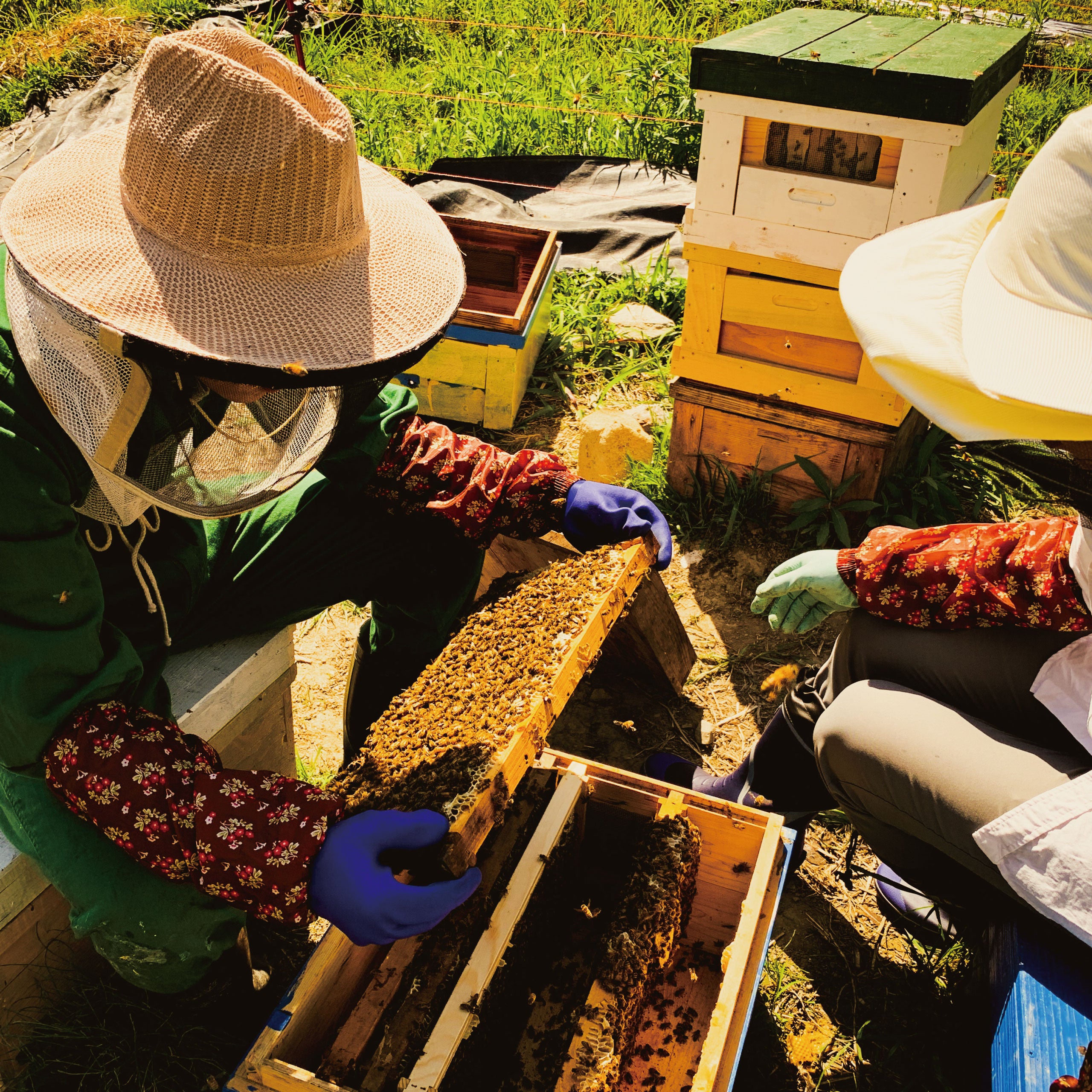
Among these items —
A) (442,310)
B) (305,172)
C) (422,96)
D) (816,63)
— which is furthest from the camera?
(422,96)

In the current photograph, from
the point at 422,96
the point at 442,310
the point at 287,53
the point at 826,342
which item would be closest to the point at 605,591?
the point at 442,310

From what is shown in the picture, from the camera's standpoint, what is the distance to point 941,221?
5.83ft

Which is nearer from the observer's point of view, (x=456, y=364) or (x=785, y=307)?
(x=785, y=307)

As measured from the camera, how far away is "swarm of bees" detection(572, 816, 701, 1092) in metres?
1.83

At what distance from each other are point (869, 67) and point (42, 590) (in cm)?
262

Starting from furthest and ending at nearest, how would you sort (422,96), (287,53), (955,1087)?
(287,53), (422,96), (955,1087)

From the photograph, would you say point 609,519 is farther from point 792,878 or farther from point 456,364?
point 456,364

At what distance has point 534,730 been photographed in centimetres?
184

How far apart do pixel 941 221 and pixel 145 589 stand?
5.84ft

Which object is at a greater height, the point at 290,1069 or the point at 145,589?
the point at 145,589

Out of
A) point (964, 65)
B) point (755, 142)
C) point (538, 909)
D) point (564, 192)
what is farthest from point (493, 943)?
point (564, 192)

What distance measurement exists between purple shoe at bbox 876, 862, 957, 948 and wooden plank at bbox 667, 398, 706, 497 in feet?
5.98

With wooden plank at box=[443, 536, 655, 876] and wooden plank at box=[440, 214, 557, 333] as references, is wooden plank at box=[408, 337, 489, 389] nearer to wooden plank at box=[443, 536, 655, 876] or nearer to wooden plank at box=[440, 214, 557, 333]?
wooden plank at box=[440, 214, 557, 333]

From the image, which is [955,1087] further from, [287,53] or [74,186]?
[287,53]
